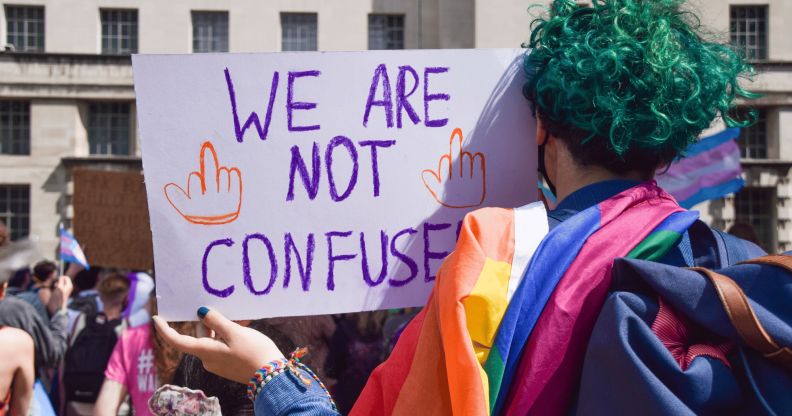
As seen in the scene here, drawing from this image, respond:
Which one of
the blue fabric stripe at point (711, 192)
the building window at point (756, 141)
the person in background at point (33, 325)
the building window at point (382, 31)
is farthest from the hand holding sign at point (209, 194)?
the building window at point (756, 141)

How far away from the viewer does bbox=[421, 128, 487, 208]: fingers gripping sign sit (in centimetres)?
151

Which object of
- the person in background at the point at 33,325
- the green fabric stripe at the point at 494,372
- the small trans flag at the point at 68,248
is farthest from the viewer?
the small trans flag at the point at 68,248

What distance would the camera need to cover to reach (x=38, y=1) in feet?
52.0

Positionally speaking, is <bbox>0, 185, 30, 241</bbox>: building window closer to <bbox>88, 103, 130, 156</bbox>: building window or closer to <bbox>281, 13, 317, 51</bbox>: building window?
<bbox>88, 103, 130, 156</bbox>: building window

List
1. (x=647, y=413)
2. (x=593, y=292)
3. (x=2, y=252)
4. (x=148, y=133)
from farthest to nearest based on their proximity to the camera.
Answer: (x=2, y=252), (x=148, y=133), (x=593, y=292), (x=647, y=413)

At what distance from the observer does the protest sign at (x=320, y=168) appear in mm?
1438

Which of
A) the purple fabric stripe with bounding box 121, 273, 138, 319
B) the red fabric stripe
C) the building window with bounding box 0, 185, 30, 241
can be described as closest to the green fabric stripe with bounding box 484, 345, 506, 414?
the red fabric stripe

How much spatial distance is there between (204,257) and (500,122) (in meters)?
0.91

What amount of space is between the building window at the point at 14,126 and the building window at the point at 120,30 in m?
3.10

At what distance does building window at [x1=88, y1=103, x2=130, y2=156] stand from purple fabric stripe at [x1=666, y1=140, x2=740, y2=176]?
16.6m

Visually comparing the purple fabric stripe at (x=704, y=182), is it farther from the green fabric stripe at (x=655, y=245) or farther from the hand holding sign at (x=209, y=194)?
the hand holding sign at (x=209, y=194)

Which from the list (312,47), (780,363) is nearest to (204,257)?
(780,363)

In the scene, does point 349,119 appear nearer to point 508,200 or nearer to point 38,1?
point 508,200

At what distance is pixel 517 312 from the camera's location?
0.90m
